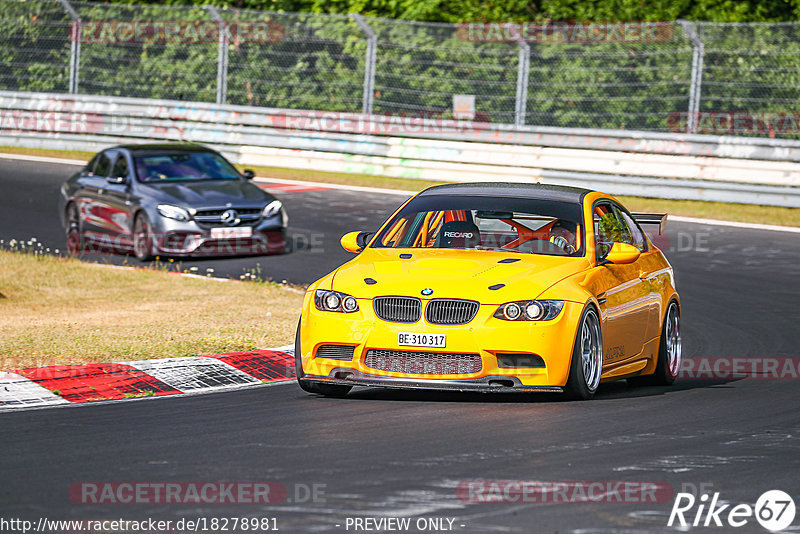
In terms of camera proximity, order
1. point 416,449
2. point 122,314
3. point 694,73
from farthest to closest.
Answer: point 694,73 < point 122,314 < point 416,449

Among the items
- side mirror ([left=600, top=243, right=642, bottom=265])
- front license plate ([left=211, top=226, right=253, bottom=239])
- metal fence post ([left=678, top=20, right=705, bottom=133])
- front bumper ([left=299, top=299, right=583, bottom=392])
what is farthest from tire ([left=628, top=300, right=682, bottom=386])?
metal fence post ([left=678, top=20, right=705, bottom=133])

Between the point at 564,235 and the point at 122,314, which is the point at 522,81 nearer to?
the point at 122,314

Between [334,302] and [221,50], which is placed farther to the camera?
[221,50]

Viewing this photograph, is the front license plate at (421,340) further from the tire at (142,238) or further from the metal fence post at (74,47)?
the metal fence post at (74,47)

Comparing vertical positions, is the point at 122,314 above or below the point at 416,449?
below

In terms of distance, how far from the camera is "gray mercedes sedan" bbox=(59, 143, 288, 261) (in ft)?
59.5

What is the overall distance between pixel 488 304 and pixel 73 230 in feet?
38.0

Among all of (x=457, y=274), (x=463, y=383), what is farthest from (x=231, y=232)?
(x=463, y=383)

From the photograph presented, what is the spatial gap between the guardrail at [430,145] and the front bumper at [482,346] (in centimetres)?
1483

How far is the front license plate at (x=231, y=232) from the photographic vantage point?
18203mm

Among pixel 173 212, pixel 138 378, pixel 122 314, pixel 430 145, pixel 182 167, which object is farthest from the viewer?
pixel 430 145

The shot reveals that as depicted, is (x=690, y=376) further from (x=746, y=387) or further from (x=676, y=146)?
(x=676, y=146)

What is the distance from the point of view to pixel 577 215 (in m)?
10.6

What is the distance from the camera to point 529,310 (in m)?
9.34
